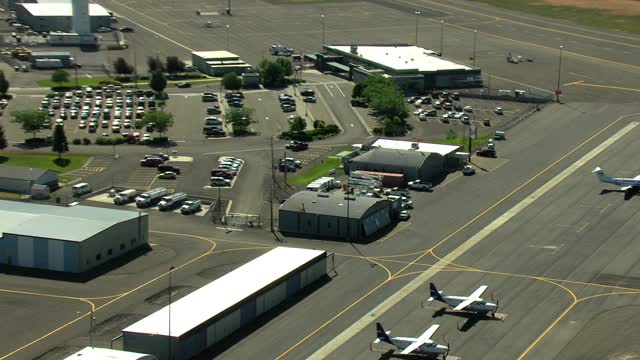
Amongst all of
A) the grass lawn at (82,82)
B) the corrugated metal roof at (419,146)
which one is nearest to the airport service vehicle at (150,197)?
the corrugated metal roof at (419,146)

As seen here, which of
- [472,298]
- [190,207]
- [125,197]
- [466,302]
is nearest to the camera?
[466,302]

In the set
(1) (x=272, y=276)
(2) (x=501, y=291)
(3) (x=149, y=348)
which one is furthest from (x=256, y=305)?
(2) (x=501, y=291)

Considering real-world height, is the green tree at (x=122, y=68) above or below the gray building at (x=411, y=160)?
above

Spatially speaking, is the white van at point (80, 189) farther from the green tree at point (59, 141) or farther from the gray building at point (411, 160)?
the gray building at point (411, 160)

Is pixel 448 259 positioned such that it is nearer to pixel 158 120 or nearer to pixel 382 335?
pixel 382 335

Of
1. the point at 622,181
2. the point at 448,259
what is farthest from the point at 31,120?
the point at 622,181

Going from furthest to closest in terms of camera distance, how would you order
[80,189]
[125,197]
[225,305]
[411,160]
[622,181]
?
1. [411,160]
2. [622,181]
3. [80,189]
4. [125,197]
5. [225,305]

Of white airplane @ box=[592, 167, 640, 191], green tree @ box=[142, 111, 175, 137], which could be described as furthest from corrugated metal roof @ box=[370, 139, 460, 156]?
green tree @ box=[142, 111, 175, 137]
